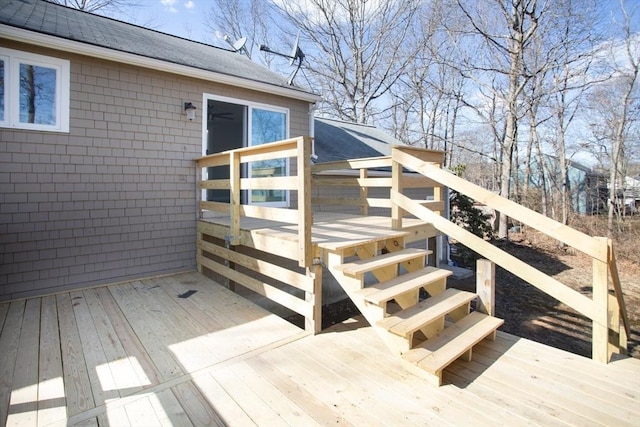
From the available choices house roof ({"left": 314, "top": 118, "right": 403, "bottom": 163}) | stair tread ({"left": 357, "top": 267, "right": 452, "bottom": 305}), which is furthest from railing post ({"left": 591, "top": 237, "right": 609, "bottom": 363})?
house roof ({"left": 314, "top": 118, "right": 403, "bottom": 163})

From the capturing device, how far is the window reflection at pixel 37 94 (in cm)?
409

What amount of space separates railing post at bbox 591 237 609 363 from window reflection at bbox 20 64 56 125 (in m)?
5.82

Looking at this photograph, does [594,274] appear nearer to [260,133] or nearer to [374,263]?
[374,263]

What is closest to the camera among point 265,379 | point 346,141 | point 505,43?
point 265,379

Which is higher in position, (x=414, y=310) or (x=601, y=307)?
(x=601, y=307)

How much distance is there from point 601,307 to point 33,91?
6.18 meters

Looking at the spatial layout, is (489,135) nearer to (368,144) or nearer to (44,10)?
(368,144)

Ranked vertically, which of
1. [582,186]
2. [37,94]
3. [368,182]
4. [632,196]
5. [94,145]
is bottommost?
[368,182]

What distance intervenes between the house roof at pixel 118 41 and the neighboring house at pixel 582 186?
1412 centimetres

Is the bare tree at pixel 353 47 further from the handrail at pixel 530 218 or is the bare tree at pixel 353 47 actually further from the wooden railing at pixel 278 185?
the handrail at pixel 530 218

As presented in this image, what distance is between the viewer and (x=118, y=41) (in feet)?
16.1

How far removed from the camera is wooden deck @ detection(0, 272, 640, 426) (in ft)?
6.76

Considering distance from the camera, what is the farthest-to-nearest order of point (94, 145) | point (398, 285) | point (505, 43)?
point (505, 43), point (94, 145), point (398, 285)

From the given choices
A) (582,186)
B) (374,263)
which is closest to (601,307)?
(374,263)
